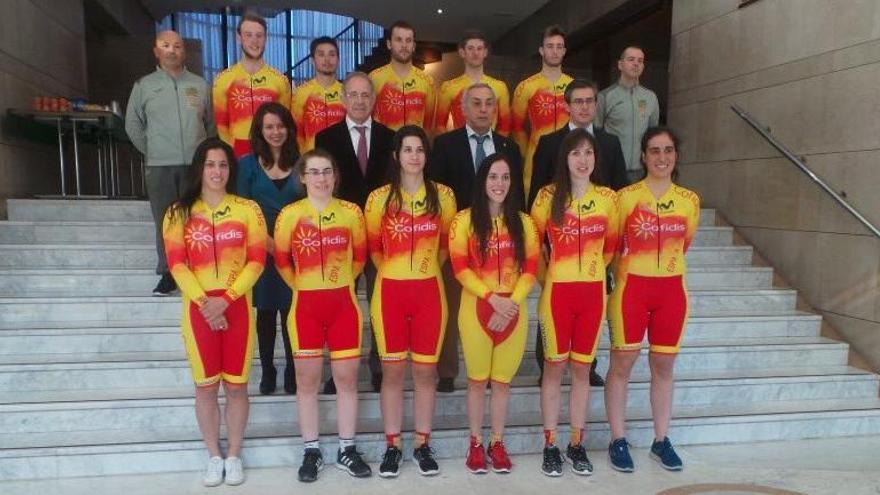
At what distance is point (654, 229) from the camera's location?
2.94 metres

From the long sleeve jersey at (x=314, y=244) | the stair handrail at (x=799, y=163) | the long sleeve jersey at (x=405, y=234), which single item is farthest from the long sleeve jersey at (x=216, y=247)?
the stair handrail at (x=799, y=163)

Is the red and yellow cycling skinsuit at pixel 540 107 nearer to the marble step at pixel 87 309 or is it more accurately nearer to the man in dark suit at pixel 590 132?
the man in dark suit at pixel 590 132

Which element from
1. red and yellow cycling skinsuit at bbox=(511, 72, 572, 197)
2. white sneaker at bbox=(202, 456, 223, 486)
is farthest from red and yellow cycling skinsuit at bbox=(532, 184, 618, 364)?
white sneaker at bbox=(202, 456, 223, 486)

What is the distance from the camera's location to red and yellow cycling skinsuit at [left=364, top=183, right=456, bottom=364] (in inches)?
111

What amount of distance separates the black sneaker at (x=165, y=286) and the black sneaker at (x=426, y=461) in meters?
2.03

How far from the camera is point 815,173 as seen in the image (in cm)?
448

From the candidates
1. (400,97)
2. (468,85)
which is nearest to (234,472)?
(400,97)

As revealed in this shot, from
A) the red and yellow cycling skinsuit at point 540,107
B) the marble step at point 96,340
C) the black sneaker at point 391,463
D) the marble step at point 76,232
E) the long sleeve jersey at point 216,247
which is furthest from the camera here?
the marble step at point 76,232

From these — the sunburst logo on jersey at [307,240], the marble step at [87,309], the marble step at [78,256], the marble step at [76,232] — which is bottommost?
the marble step at [87,309]

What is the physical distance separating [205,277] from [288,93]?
4.83ft

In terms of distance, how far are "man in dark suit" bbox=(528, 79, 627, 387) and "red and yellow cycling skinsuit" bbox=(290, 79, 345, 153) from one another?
1265mm

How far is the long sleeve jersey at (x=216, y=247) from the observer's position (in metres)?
2.67

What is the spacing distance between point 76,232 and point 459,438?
11.0 ft

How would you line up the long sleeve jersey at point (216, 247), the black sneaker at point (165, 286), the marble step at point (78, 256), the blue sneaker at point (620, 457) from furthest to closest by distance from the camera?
1. the marble step at point (78, 256)
2. the black sneaker at point (165, 286)
3. the blue sneaker at point (620, 457)
4. the long sleeve jersey at point (216, 247)
